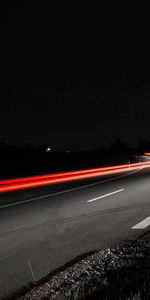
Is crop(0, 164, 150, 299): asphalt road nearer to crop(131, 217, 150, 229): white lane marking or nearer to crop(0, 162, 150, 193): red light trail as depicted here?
crop(131, 217, 150, 229): white lane marking

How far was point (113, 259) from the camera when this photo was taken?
18.7ft

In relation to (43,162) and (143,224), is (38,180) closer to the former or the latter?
(143,224)

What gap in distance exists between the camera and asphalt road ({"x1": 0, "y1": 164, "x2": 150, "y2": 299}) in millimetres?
5759

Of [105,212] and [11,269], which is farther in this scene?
[105,212]

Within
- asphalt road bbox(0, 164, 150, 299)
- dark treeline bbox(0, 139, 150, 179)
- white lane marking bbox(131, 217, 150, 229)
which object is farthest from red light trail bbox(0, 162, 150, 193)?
white lane marking bbox(131, 217, 150, 229)

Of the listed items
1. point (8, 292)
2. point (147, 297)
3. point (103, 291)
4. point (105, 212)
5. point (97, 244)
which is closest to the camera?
point (147, 297)

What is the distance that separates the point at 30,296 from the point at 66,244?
252 centimetres

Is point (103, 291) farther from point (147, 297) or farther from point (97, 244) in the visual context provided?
point (97, 244)

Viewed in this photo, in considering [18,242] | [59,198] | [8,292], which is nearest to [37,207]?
[59,198]

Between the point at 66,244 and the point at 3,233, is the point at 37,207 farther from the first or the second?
the point at 66,244

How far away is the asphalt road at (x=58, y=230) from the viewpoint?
18.9ft

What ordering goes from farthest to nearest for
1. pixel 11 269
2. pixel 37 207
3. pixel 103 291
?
pixel 37 207 → pixel 11 269 → pixel 103 291

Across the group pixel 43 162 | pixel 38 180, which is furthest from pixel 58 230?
pixel 43 162

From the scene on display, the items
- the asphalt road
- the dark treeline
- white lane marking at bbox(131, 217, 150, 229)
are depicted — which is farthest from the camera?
the dark treeline
